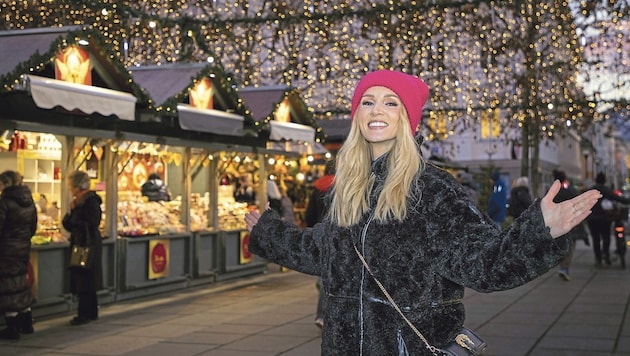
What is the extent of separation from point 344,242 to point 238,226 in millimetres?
13338

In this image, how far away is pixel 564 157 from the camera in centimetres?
7531

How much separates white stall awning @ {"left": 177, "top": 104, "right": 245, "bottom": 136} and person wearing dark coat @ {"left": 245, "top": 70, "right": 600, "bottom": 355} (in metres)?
9.89

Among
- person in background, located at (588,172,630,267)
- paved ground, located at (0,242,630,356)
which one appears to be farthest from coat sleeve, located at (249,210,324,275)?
person in background, located at (588,172,630,267)

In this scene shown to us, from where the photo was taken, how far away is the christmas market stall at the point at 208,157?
13.8 metres

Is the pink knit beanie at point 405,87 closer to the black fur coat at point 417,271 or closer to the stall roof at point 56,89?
the black fur coat at point 417,271

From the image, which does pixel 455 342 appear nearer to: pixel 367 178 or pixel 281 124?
pixel 367 178

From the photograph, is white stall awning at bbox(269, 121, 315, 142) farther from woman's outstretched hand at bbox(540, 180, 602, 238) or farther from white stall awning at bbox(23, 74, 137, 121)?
woman's outstretched hand at bbox(540, 180, 602, 238)

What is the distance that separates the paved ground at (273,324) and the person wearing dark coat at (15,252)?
0.25m

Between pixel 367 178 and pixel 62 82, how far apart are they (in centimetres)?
789

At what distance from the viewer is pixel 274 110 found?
16.5 metres

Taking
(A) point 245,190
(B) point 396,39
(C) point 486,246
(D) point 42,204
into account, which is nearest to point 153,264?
(D) point 42,204

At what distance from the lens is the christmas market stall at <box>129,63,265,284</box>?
13.8 meters

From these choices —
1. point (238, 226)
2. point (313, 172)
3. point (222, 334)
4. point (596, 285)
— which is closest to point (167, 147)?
point (238, 226)

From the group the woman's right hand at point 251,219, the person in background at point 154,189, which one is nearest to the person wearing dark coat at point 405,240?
the woman's right hand at point 251,219
